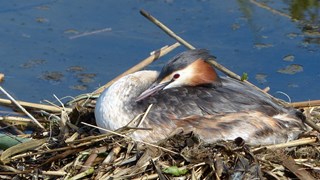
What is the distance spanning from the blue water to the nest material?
1.71m

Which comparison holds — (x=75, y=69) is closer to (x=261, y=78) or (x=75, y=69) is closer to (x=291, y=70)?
(x=261, y=78)

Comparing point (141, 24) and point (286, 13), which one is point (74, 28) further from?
point (286, 13)

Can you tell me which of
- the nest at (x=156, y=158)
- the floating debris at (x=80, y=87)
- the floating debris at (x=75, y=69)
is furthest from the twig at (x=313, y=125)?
the floating debris at (x=75, y=69)

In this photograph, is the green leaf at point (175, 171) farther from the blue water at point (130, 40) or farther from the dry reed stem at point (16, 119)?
the blue water at point (130, 40)

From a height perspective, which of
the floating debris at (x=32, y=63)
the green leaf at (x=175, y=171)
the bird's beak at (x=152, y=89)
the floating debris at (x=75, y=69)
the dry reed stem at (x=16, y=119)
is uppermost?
the bird's beak at (x=152, y=89)

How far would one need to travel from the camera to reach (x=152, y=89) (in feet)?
24.6

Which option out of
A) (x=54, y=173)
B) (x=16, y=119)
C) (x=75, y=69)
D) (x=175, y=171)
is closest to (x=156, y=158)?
(x=175, y=171)

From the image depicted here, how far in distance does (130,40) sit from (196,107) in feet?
8.28

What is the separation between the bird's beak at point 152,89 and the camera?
7422 mm

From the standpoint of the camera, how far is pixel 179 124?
7.26 metres

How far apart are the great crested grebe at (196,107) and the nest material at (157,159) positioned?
15 centimetres

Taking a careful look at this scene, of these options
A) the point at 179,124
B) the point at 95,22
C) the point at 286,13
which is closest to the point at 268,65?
the point at 286,13

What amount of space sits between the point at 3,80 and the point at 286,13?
289 cm

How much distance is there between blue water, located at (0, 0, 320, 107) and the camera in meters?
9.16
